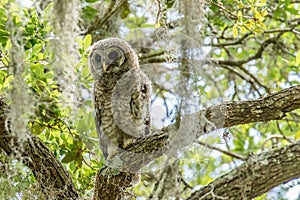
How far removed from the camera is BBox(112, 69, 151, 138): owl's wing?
11.0 feet

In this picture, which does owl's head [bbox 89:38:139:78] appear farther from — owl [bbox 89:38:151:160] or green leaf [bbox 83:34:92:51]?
green leaf [bbox 83:34:92:51]

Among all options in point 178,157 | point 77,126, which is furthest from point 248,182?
point 77,126

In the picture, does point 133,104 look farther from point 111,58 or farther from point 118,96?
point 111,58

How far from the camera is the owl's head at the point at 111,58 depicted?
3381 millimetres

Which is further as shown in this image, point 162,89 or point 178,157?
point 162,89

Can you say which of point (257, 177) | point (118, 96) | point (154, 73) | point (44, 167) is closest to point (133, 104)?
point (118, 96)

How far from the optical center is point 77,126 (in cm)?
311

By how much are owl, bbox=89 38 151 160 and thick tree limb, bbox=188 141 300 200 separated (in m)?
1.01

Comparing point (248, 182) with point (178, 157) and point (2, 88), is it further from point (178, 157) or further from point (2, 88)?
point (2, 88)

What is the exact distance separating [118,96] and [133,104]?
94 mm

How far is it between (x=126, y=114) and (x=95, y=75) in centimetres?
27

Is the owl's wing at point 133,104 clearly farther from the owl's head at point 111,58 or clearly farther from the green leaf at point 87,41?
the green leaf at point 87,41

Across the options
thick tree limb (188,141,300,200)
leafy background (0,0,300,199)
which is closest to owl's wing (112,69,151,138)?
leafy background (0,0,300,199)

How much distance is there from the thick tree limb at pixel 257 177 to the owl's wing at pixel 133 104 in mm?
1002
